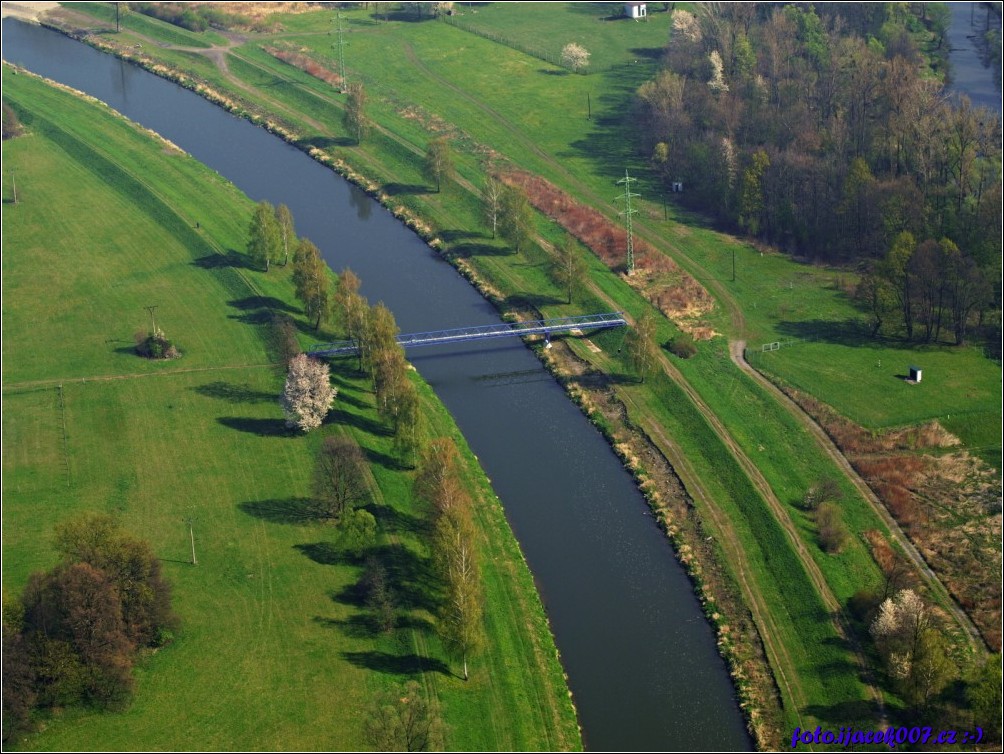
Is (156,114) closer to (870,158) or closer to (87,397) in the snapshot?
(87,397)

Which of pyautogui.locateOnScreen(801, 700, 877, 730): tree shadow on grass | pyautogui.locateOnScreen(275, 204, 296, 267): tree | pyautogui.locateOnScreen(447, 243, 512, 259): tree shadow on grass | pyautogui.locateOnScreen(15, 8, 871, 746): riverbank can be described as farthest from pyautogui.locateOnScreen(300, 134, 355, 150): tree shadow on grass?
pyautogui.locateOnScreen(801, 700, 877, 730): tree shadow on grass

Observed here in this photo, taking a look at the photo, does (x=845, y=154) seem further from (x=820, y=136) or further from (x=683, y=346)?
(x=683, y=346)

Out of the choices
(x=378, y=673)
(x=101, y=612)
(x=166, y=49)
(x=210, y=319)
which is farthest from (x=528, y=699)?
(x=166, y=49)

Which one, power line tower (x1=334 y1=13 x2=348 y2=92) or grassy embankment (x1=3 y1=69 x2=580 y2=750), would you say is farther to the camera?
power line tower (x1=334 y1=13 x2=348 y2=92)

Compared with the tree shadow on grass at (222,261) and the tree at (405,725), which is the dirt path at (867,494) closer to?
the tree at (405,725)

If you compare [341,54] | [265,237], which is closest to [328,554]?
[265,237]

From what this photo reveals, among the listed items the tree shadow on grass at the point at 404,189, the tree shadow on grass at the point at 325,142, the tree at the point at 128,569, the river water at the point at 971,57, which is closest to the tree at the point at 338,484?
the tree at the point at 128,569

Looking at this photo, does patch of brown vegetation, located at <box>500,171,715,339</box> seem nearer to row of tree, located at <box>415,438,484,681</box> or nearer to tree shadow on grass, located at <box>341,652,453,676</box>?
row of tree, located at <box>415,438,484,681</box>
